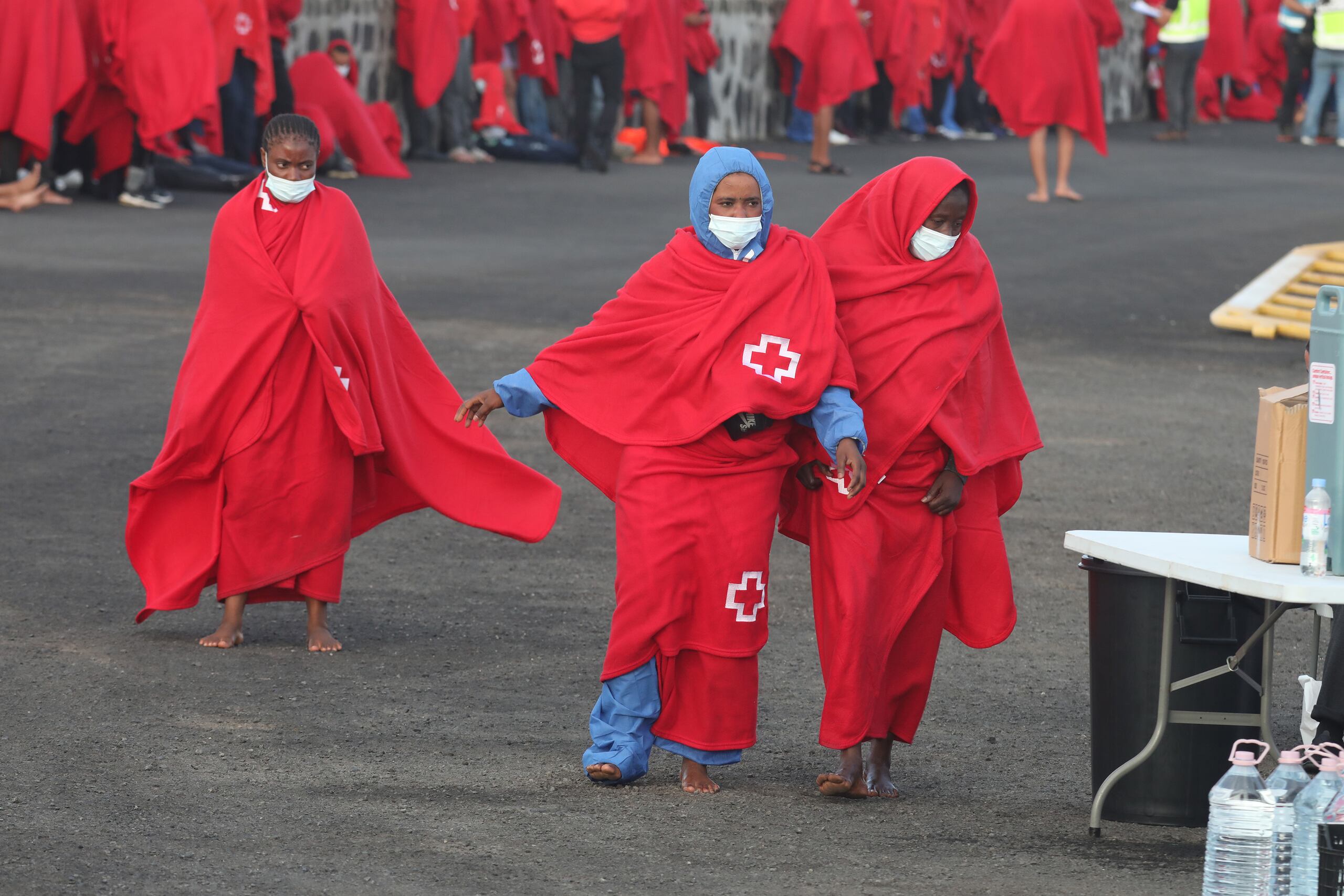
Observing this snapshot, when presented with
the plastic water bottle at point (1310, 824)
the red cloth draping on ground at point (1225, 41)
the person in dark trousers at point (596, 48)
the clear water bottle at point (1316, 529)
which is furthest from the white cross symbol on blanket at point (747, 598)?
the red cloth draping on ground at point (1225, 41)

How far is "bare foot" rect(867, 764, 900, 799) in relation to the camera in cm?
505

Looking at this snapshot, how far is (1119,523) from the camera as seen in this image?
811 cm

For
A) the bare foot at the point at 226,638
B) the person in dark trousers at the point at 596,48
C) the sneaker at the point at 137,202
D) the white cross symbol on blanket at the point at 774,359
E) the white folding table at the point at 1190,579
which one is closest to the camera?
the white folding table at the point at 1190,579

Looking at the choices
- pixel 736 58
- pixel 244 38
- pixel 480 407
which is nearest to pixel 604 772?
pixel 480 407

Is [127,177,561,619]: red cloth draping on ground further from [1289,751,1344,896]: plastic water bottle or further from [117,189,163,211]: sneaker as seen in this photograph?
[117,189,163,211]: sneaker

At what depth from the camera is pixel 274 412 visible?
20.4 ft

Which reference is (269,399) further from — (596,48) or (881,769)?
(596,48)

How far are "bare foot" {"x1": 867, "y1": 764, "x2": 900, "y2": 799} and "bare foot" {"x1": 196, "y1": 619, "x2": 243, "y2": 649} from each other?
2208 millimetres

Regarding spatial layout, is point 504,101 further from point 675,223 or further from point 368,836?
point 368,836

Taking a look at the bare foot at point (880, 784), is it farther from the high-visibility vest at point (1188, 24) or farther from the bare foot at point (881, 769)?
the high-visibility vest at point (1188, 24)

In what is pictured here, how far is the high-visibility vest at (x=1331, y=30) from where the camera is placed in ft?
79.2

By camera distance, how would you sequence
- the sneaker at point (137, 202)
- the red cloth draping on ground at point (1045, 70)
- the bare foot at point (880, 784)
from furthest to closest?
the red cloth draping on ground at point (1045, 70) < the sneaker at point (137, 202) < the bare foot at point (880, 784)

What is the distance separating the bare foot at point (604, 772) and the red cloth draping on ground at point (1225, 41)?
94.4 ft

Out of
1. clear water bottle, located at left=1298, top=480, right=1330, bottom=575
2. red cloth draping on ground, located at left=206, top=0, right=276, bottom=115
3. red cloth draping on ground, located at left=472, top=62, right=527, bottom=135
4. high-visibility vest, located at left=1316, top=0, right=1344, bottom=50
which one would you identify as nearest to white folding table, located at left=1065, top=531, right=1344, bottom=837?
clear water bottle, located at left=1298, top=480, right=1330, bottom=575
